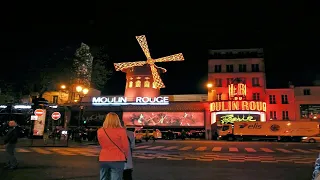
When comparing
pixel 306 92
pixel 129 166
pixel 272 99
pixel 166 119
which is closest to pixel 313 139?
pixel 272 99

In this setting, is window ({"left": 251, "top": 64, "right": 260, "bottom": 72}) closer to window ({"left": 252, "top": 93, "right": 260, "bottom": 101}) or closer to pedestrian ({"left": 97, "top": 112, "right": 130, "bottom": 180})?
window ({"left": 252, "top": 93, "right": 260, "bottom": 101})

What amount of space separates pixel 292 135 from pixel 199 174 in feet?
106

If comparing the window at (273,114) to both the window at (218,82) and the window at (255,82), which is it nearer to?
the window at (255,82)

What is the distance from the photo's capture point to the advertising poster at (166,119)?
46.3m

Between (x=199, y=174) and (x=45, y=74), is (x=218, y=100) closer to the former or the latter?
(x=45, y=74)

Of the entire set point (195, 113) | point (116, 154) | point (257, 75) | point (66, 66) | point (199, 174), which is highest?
point (257, 75)

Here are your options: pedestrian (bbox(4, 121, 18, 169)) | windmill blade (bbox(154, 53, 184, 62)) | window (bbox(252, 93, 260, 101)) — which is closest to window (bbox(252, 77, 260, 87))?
window (bbox(252, 93, 260, 101))

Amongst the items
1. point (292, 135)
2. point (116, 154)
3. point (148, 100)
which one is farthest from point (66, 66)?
point (292, 135)

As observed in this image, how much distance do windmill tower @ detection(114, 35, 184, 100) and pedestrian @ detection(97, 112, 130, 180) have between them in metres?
45.3

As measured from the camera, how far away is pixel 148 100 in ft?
155

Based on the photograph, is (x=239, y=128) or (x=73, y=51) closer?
(x=73, y=51)

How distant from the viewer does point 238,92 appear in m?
44.7

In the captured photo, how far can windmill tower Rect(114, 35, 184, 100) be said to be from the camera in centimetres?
5081

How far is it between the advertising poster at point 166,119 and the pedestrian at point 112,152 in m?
42.2
